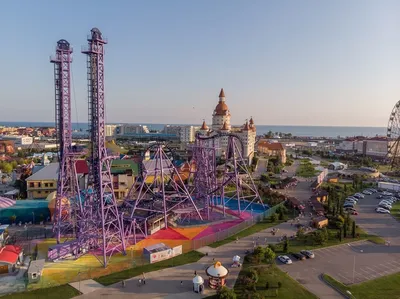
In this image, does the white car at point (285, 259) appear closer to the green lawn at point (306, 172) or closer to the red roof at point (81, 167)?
the red roof at point (81, 167)

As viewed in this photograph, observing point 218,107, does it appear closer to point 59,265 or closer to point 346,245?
point 346,245

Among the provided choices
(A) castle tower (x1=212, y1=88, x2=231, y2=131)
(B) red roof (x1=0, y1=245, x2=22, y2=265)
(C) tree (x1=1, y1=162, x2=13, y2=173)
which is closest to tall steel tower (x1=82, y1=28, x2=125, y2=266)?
(B) red roof (x1=0, y1=245, x2=22, y2=265)

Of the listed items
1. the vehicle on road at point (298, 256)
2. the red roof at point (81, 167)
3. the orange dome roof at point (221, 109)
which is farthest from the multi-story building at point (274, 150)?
the vehicle on road at point (298, 256)

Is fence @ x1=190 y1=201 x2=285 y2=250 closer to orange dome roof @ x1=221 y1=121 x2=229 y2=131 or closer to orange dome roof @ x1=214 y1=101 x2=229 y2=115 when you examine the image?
orange dome roof @ x1=221 y1=121 x2=229 y2=131

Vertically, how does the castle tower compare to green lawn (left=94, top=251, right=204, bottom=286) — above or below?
above

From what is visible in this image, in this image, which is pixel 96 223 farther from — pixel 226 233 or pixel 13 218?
pixel 13 218

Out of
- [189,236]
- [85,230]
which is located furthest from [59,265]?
[189,236]
